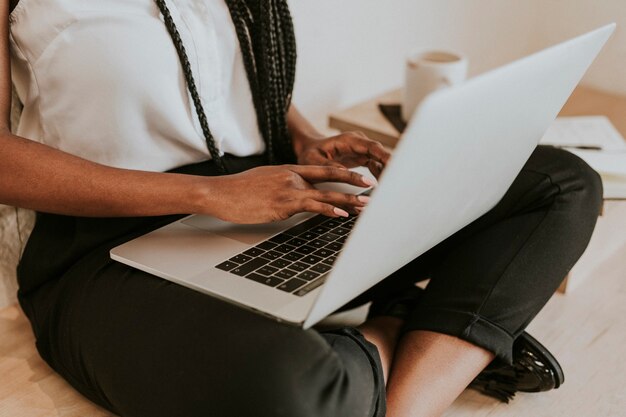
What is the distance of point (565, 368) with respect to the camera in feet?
3.99

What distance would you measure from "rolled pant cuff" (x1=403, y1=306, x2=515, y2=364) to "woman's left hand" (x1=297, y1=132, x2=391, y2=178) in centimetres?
21

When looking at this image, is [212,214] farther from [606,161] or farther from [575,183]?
[606,161]

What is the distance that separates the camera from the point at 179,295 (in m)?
0.89

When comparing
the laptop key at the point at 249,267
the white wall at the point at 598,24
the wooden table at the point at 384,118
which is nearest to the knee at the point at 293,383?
the laptop key at the point at 249,267

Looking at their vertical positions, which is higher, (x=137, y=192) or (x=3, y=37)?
(x=3, y=37)

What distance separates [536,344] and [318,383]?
414mm

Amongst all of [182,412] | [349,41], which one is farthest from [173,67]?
[349,41]

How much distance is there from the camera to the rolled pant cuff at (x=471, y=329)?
1.02 m

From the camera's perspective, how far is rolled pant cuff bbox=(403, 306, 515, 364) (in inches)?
40.3

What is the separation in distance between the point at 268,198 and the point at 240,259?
8cm

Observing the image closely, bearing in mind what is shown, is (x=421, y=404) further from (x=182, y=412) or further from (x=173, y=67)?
(x=173, y=67)

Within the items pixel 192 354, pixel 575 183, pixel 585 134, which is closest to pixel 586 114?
pixel 585 134

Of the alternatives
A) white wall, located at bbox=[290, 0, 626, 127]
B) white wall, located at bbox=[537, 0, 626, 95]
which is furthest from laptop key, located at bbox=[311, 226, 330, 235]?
white wall, located at bbox=[537, 0, 626, 95]

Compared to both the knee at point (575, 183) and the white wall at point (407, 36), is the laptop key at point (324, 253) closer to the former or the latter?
the knee at point (575, 183)
